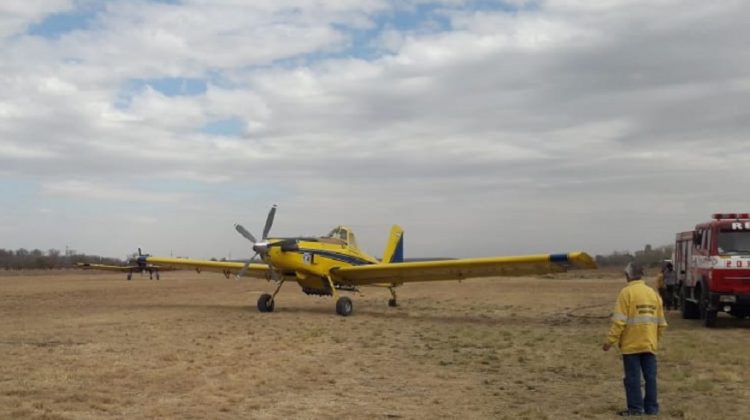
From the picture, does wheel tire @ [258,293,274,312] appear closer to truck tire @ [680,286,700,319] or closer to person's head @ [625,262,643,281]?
truck tire @ [680,286,700,319]

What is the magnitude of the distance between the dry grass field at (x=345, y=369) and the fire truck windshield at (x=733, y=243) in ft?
5.73

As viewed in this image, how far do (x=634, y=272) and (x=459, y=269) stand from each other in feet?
41.5

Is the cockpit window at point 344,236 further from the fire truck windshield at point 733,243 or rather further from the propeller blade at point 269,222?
the fire truck windshield at point 733,243

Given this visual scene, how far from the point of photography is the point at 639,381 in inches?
268

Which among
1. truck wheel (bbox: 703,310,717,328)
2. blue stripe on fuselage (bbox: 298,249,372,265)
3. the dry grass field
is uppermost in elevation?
blue stripe on fuselage (bbox: 298,249,372,265)

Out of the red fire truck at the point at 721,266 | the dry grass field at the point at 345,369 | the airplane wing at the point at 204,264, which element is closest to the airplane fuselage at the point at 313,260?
the dry grass field at the point at 345,369

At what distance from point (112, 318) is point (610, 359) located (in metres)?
12.6

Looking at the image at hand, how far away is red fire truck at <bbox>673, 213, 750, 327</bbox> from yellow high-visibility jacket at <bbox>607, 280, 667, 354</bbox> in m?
9.43

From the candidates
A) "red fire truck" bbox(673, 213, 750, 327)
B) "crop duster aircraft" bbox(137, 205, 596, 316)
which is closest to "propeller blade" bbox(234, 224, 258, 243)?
"crop duster aircraft" bbox(137, 205, 596, 316)

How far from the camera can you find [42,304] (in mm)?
23953

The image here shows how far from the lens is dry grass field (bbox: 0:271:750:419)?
7168mm

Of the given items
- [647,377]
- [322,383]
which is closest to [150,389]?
[322,383]

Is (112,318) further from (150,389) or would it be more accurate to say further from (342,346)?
(150,389)

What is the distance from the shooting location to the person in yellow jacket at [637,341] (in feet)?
22.2
